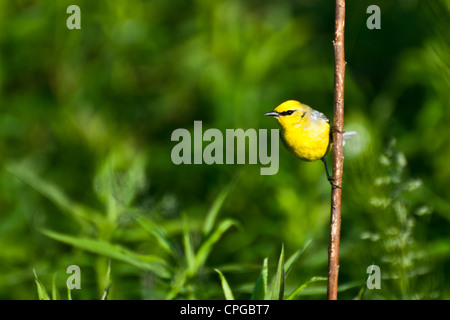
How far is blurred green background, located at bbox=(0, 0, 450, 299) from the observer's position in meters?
1.01

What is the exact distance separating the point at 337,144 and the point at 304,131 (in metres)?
0.09

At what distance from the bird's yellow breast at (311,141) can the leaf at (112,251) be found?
264mm

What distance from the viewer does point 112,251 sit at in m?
0.67

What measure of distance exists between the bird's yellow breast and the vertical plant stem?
0.22 ft

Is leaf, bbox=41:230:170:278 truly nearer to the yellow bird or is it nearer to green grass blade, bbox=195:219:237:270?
green grass blade, bbox=195:219:237:270

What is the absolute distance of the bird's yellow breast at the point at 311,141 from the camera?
1.75 feet

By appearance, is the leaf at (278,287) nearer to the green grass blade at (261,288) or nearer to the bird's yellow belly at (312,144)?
the green grass blade at (261,288)

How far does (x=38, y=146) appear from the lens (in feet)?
5.23

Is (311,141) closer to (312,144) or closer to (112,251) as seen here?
(312,144)

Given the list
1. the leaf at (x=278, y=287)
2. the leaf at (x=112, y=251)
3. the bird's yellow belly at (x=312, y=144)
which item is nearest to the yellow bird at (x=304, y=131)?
the bird's yellow belly at (x=312, y=144)

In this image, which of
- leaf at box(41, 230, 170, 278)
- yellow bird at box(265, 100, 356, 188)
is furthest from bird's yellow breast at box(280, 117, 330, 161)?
leaf at box(41, 230, 170, 278)
